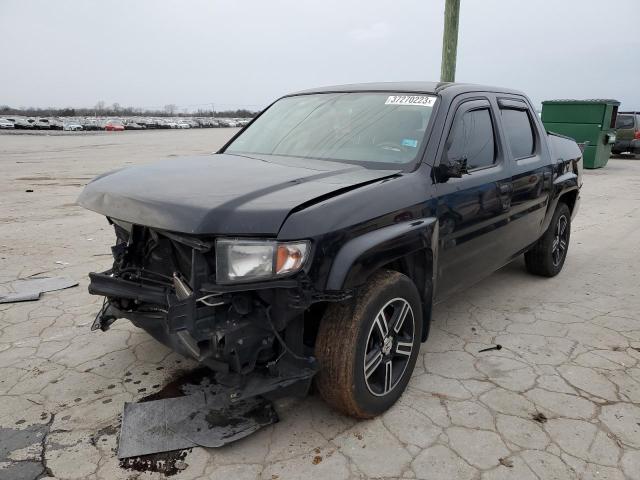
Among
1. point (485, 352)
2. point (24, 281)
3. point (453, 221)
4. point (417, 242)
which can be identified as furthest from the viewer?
point (24, 281)

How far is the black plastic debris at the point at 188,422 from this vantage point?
2420 mm

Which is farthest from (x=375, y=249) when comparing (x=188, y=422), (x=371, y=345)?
(x=188, y=422)

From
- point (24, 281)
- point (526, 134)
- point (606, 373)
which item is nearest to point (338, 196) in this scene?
point (606, 373)

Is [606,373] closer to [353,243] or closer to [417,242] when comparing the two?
[417,242]

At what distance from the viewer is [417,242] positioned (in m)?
2.63

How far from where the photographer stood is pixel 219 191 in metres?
2.35

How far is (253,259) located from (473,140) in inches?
78.5

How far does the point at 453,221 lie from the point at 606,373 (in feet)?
4.62

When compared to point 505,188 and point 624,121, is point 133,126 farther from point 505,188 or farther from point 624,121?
point 505,188

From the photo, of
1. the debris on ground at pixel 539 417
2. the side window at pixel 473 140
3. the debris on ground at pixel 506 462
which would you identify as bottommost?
the debris on ground at pixel 506 462

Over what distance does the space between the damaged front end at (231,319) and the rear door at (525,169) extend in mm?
2234

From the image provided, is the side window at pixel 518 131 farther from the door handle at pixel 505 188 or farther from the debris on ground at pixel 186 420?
the debris on ground at pixel 186 420

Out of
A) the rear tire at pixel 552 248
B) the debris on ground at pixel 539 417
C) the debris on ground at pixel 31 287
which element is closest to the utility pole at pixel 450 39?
the rear tire at pixel 552 248

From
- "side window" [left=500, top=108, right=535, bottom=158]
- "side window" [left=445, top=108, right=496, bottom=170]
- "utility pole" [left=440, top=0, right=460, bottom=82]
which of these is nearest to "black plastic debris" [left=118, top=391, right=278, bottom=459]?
"side window" [left=445, top=108, right=496, bottom=170]
